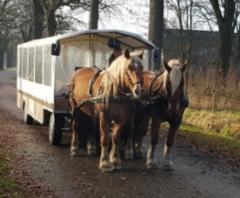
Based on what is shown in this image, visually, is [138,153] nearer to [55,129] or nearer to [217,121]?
[55,129]

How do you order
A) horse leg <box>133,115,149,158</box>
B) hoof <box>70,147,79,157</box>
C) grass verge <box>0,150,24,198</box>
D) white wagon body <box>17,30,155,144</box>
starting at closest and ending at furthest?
grass verge <box>0,150,24,198</box> → horse leg <box>133,115,149,158</box> → hoof <box>70,147,79,157</box> → white wagon body <box>17,30,155,144</box>

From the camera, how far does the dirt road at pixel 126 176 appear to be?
26.9ft

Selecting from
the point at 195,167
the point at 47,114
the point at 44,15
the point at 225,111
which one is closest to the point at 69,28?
the point at 44,15

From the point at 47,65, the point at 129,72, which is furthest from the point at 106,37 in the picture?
the point at 129,72

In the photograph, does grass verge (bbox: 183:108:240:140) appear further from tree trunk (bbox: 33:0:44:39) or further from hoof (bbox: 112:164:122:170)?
tree trunk (bbox: 33:0:44:39)

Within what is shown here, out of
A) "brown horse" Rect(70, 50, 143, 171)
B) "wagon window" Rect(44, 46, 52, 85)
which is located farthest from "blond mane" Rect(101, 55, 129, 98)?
"wagon window" Rect(44, 46, 52, 85)

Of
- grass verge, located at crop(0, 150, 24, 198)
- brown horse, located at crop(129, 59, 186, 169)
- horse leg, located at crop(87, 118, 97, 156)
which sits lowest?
grass verge, located at crop(0, 150, 24, 198)

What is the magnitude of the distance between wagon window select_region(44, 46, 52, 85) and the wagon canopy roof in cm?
23

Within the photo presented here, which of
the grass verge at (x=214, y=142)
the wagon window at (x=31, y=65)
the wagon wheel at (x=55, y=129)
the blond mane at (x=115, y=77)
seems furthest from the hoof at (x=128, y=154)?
the wagon window at (x=31, y=65)

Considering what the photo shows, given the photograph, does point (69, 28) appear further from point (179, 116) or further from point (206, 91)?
point (179, 116)

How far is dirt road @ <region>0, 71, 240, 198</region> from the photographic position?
8.20 m

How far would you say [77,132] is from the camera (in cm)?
1155

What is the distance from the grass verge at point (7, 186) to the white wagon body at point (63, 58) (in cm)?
311

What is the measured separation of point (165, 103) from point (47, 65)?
441 cm
